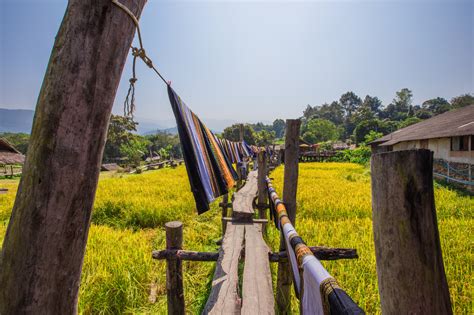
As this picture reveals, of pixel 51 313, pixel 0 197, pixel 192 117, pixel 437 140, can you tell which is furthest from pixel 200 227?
pixel 437 140

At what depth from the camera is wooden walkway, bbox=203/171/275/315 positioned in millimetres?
1510

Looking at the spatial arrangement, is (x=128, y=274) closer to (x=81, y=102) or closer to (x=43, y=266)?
(x=43, y=266)

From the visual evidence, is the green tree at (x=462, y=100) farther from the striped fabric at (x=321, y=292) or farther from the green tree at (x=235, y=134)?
the striped fabric at (x=321, y=292)

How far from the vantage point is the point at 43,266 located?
719 mm

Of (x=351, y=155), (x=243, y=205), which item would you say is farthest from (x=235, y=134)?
(x=243, y=205)

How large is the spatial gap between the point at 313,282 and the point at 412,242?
0.44 m

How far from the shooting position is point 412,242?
2.30 feet

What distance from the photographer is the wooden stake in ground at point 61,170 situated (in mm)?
712

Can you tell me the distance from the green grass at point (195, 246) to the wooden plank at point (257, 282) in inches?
39.1

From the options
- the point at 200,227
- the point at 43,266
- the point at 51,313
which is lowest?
the point at 200,227

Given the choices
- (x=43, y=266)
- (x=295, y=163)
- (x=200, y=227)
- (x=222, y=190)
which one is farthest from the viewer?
(x=200, y=227)

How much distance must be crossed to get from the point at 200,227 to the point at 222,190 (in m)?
2.76

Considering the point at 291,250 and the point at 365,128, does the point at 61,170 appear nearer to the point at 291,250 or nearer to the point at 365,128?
the point at 291,250

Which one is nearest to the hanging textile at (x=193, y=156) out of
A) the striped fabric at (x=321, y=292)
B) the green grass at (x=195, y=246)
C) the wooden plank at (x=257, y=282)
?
the wooden plank at (x=257, y=282)
